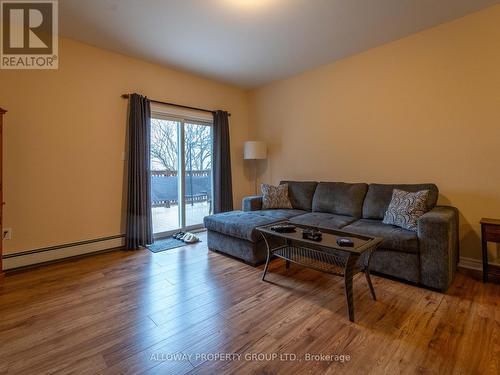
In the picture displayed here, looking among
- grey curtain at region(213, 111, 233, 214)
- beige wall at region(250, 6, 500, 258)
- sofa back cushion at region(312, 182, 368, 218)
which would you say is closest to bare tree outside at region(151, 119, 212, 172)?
grey curtain at region(213, 111, 233, 214)

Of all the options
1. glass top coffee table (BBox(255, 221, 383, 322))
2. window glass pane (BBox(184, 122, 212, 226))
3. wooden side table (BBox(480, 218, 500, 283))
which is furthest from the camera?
window glass pane (BBox(184, 122, 212, 226))

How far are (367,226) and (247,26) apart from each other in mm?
2504

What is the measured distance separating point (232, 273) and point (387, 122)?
8.70 ft

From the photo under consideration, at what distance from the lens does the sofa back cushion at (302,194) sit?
3.57 m

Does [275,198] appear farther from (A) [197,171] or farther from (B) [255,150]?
(A) [197,171]

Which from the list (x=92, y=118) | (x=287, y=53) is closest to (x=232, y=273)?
(x=92, y=118)

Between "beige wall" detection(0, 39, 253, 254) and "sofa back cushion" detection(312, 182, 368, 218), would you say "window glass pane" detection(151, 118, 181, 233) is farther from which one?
"sofa back cushion" detection(312, 182, 368, 218)

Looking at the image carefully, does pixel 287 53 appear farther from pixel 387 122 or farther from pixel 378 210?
pixel 378 210

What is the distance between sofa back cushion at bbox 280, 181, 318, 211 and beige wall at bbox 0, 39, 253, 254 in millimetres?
2428

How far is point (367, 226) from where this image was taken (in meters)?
2.54

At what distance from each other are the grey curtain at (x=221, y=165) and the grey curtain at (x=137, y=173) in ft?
4.01

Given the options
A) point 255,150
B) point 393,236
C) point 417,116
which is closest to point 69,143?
point 255,150

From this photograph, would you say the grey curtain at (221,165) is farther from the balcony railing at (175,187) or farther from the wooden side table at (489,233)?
the wooden side table at (489,233)

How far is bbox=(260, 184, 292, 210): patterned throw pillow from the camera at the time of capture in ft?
11.9
